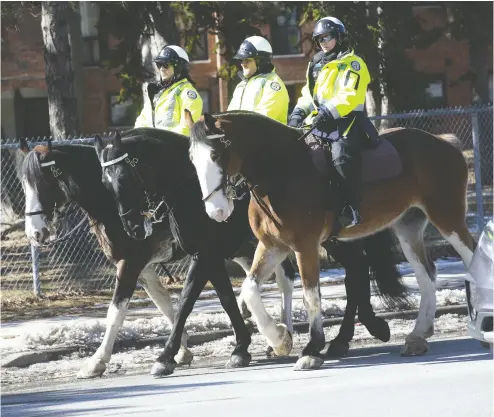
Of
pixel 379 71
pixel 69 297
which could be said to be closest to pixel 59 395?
pixel 69 297

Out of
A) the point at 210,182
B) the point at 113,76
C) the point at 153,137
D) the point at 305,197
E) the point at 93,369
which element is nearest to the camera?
the point at 210,182

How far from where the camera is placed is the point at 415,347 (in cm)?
1112

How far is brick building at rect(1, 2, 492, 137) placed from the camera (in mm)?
38188

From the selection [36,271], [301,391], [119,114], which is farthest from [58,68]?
[119,114]

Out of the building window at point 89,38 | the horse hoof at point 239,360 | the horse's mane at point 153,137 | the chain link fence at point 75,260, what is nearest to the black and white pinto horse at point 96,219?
the horse hoof at point 239,360

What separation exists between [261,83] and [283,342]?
2514mm

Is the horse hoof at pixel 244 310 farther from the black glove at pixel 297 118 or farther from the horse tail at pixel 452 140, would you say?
the horse tail at pixel 452 140

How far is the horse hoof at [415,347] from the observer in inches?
437

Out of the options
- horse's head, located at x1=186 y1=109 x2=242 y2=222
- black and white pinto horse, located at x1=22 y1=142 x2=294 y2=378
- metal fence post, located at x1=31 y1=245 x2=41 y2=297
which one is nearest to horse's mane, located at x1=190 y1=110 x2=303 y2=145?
horse's head, located at x1=186 y1=109 x2=242 y2=222

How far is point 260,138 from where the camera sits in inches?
420

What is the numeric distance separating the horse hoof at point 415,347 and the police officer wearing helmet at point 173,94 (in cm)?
295

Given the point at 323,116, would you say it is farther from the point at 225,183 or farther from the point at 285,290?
the point at 285,290

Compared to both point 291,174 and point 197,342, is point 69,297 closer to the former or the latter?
point 197,342

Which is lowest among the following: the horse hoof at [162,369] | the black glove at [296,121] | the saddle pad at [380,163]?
the horse hoof at [162,369]
